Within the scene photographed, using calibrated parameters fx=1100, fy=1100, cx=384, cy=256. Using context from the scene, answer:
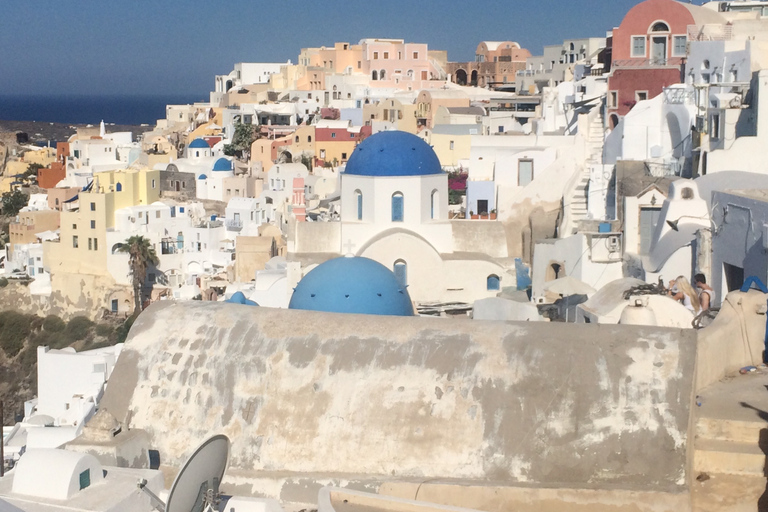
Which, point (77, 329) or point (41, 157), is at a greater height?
point (41, 157)

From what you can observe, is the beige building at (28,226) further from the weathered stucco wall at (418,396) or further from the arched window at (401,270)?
the weathered stucco wall at (418,396)

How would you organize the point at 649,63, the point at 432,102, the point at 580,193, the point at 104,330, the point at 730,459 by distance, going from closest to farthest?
1. the point at 730,459
2. the point at 580,193
3. the point at 649,63
4. the point at 104,330
5. the point at 432,102

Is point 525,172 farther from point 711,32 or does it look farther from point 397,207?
point 397,207

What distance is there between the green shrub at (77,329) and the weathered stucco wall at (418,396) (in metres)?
27.6

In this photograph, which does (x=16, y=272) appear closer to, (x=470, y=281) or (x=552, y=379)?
(x=470, y=281)

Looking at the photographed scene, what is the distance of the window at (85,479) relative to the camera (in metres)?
7.73

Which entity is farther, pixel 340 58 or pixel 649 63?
pixel 340 58

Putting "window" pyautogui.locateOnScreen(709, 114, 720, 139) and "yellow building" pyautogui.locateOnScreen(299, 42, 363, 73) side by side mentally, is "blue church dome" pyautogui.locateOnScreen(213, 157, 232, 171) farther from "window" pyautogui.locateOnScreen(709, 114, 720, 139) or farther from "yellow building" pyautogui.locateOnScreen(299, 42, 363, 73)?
"window" pyautogui.locateOnScreen(709, 114, 720, 139)

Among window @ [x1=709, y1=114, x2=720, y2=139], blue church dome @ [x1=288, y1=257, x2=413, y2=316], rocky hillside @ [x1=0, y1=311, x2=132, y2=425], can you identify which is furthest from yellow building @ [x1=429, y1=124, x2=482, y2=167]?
blue church dome @ [x1=288, y1=257, x2=413, y2=316]

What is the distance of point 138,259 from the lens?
35.6m

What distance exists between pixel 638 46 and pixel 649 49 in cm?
39

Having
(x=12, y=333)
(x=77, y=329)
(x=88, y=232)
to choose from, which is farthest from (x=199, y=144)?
(x=12, y=333)

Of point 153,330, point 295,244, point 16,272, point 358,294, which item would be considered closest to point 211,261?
point 16,272

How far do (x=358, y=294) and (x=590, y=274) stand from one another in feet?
15.0
